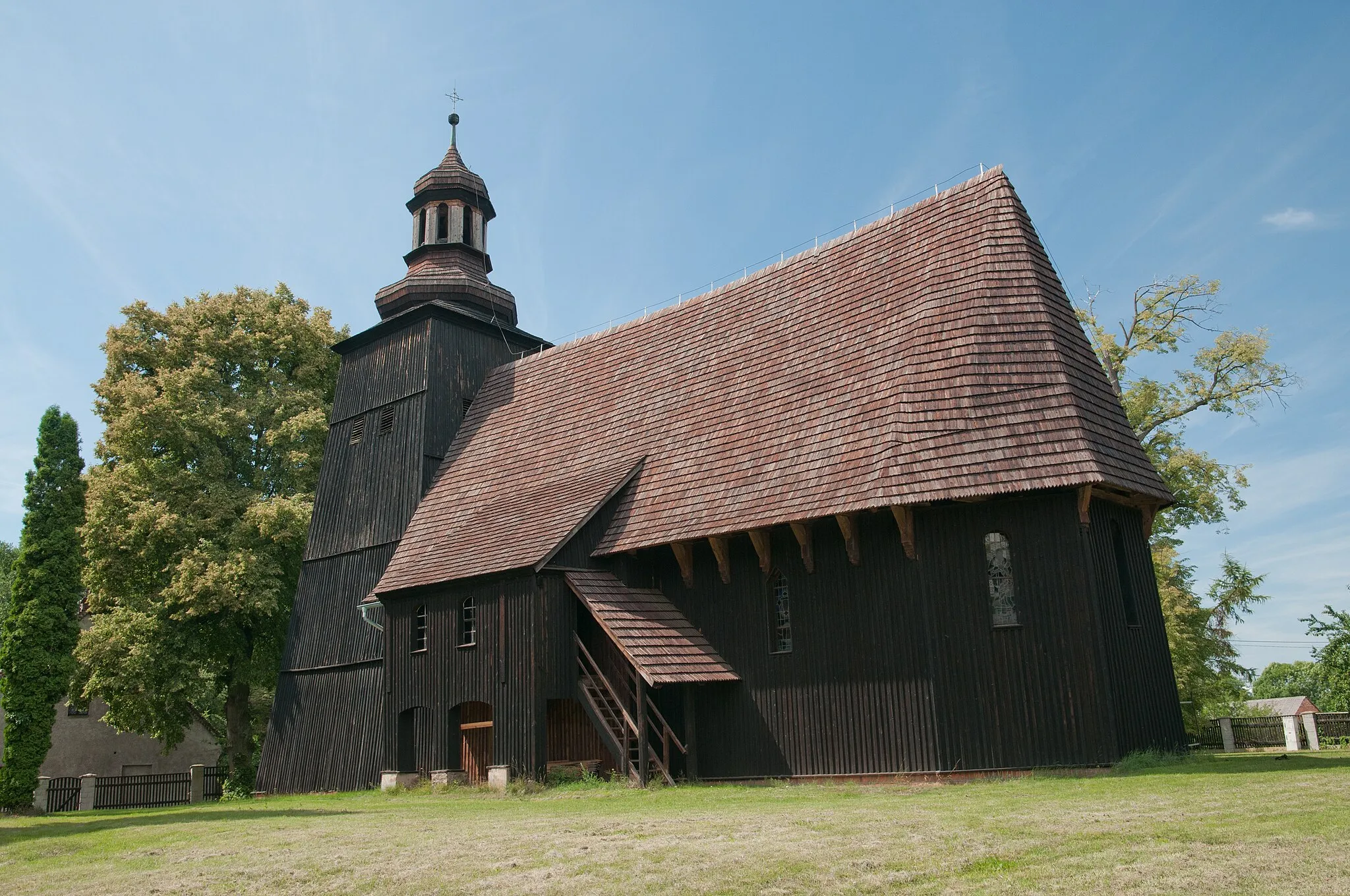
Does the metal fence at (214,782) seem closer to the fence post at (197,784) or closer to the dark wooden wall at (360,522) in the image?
the fence post at (197,784)

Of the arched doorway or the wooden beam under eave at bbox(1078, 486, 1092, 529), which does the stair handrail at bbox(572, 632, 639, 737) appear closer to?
the arched doorway

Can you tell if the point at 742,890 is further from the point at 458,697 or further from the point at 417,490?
the point at 417,490

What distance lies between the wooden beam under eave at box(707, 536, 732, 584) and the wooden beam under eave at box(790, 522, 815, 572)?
1.49 m

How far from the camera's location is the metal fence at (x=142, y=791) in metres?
30.8

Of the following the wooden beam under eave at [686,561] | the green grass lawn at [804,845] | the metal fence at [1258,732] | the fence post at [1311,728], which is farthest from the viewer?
the metal fence at [1258,732]

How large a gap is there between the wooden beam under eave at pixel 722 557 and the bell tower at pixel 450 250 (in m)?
13.2

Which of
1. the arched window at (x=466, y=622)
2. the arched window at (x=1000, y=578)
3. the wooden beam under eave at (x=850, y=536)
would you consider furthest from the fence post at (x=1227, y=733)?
the arched window at (x=466, y=622)

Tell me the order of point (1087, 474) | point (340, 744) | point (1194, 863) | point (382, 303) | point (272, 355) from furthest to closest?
point (272, 355) < point (382, 303) < point (340, 744) < point (1087, 474) < point (1194, 863)

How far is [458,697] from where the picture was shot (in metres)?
20.4

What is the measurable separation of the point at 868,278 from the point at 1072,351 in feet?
13.8

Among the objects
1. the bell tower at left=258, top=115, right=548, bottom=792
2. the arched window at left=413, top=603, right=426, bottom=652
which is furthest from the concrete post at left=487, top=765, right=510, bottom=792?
the bell tower at left=258, top=115, right=548, bottom=792

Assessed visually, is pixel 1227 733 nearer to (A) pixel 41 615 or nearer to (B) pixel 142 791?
(A) pixel 41 615

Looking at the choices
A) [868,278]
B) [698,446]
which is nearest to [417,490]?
[698,446]

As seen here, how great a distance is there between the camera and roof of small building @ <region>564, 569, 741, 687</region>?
57.6 feet
